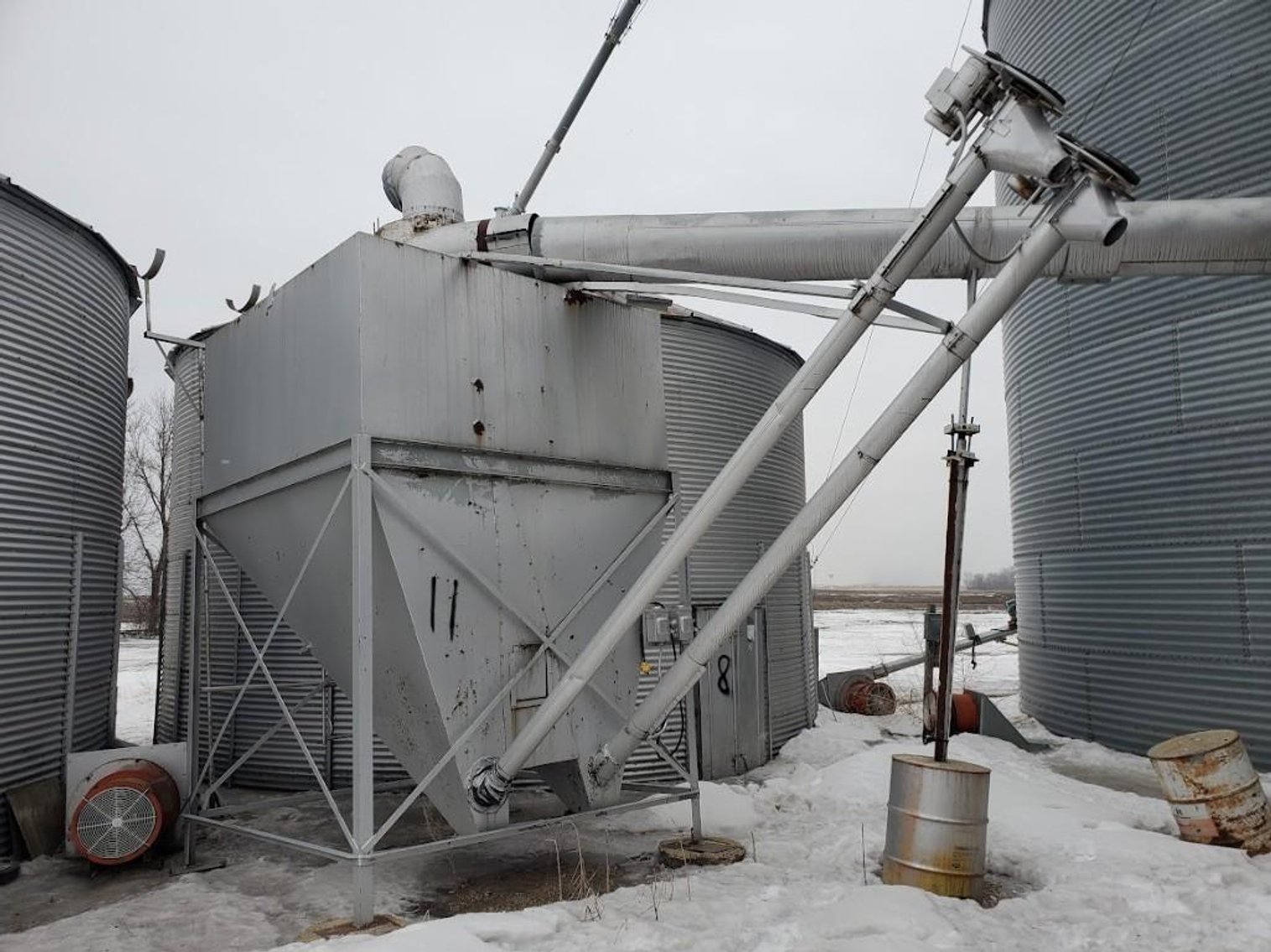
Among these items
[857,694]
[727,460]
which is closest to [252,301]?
[727,460]

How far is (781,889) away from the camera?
752cm

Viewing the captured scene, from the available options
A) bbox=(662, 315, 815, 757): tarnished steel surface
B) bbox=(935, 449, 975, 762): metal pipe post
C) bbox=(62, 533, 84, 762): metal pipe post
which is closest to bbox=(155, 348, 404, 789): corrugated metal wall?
bbox=(62, 533, 84, 762): metal pipe post

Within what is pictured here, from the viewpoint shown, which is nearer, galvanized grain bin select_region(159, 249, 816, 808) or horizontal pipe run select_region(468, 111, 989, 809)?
horizontal pipe run select_region(468, 111, 989, 809)

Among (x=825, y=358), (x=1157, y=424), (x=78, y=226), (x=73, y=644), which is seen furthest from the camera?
(x=1157, y=424)

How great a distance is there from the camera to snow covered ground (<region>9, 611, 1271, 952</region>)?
6.37 meters

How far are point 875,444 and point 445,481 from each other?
12.0 ft

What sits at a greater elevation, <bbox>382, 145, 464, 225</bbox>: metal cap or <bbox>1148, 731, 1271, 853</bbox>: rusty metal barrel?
<bbox>382, 145, 464, 225</bbox>: metal cap

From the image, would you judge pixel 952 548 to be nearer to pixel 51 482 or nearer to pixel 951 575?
pixel 951 575

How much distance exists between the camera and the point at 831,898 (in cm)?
730

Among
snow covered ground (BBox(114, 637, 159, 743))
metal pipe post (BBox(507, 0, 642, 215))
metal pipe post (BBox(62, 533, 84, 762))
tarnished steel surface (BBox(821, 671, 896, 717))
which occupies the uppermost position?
metal pipe post (BBox(507, 0, 642, 215))

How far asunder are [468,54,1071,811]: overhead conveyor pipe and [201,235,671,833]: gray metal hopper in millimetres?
385

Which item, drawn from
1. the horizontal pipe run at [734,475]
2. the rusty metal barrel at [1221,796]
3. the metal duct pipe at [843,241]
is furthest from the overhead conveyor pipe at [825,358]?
the rusty metal barrel at [1221,796]

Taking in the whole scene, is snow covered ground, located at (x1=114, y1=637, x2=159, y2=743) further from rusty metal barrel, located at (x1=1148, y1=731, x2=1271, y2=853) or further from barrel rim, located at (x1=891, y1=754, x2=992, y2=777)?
rusty metal barrel, located at (x1=1148, y1=731, x2=1271, y2=853)

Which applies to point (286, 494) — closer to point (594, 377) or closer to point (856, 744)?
point (594, 377)
